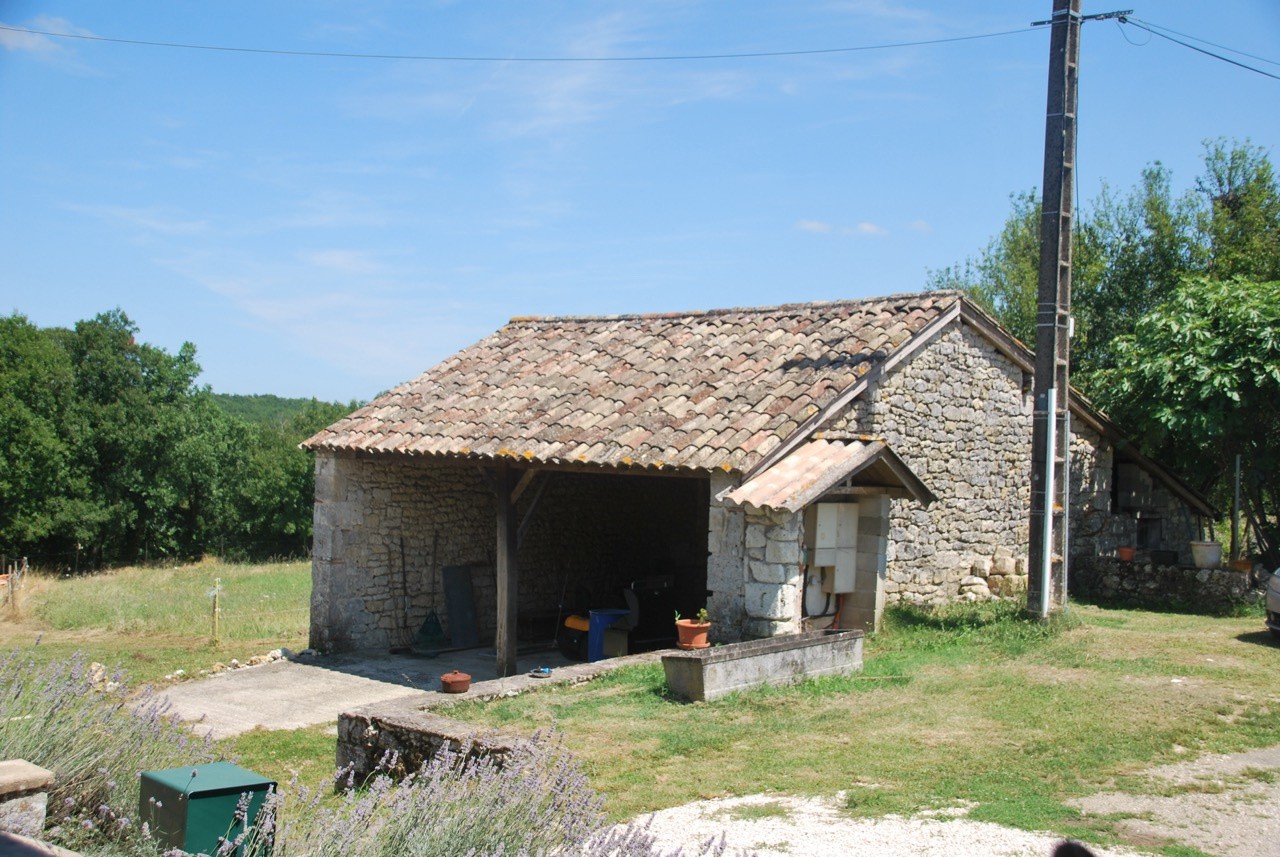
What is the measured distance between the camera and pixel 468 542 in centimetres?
1491

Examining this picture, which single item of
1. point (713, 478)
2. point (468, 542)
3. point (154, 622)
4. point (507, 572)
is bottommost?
point (154, 622)

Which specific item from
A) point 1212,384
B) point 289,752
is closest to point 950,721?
point 289,752

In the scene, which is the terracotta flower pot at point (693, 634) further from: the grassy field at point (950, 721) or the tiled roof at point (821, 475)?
the tiled roof at point (821, 475)

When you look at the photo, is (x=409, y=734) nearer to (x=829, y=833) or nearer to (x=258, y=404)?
A: (x=829, y=833)

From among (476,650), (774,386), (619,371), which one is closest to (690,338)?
(619,371)

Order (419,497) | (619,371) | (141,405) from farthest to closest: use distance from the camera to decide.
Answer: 1. (141,405)
2. (419,497)
3. (619,371)

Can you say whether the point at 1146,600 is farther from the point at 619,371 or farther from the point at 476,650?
the point at 476,650

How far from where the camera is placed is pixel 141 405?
109 ft

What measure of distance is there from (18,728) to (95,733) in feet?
1.13

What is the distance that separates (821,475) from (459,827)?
599 centimetres

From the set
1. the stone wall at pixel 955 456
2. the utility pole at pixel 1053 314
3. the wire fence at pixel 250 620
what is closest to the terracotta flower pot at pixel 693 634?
the stone wall at pixel 955 456

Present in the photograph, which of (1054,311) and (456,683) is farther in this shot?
(1054,311)

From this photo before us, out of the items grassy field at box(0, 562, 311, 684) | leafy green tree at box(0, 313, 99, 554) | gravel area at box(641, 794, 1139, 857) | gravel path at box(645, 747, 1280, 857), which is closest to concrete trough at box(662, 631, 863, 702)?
gravel path at box(645, 747, 1280, 857)

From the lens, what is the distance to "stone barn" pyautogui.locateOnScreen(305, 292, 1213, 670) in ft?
33.2
